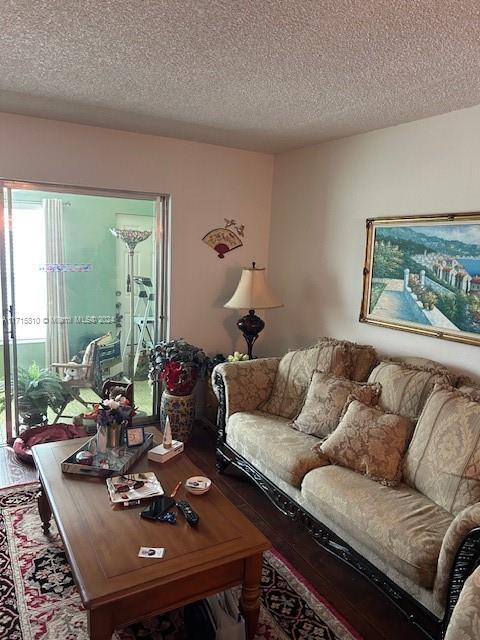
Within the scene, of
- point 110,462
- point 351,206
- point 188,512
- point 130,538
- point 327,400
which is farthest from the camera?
point 351,206

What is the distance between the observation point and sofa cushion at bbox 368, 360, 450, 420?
2.60 metres

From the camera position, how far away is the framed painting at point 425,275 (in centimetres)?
276

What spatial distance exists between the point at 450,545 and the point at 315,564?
899 mm

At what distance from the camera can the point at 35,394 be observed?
3.73m

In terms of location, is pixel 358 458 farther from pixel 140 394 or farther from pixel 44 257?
pixel 44 257

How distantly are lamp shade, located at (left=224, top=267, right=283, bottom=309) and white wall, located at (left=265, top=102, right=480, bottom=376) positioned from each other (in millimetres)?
416

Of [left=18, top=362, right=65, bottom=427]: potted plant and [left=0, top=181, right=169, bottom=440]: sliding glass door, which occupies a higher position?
[left=0, top=181, right=169, bottom=440]: sliding glass door

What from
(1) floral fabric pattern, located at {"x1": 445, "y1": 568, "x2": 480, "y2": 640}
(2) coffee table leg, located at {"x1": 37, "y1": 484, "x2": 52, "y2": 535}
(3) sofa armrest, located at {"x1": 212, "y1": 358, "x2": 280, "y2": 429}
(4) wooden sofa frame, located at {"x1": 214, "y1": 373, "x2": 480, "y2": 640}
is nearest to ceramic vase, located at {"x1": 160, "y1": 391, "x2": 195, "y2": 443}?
(3) sofa armrest, located at {"x1": 212, "y1": 358, "x2": 280, "y2": 429}

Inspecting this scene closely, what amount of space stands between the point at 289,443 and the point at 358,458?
0.46 meters

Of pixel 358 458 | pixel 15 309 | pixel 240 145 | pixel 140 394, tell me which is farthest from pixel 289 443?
pixel 240 145

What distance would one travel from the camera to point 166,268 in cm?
413

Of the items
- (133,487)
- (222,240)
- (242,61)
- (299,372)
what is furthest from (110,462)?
(222,240)

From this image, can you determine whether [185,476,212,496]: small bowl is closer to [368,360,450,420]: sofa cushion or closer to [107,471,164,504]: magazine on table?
[107,471,164,504]: magazine on table

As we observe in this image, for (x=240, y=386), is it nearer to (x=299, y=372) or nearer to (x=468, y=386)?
(x=299, y=372)
